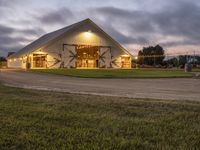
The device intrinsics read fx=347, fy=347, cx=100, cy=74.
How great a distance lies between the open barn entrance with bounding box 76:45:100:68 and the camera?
151 ft

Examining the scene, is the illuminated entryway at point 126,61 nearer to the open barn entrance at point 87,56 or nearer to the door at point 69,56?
the open barn entrance at point 87,56

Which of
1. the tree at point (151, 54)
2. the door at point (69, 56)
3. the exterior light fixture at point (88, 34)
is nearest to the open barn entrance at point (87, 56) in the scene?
the exterior light fixture at point (88, 34)

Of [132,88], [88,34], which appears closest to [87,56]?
[88,34]

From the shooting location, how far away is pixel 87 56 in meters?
47.5

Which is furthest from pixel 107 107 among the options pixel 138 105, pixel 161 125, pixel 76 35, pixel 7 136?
pixel 76 35

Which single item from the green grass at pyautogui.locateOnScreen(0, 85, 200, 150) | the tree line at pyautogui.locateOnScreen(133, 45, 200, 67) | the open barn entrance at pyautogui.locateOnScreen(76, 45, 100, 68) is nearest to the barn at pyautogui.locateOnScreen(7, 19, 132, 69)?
the open barn entrance at pyautogui.locateOnScreen(76, 45, 100, 68)

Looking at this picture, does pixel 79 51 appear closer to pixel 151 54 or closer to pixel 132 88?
pixel 151 54

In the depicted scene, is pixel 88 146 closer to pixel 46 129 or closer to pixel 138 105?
pixel 46 129

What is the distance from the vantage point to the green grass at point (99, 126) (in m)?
4.22

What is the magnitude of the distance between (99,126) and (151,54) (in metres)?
60.5

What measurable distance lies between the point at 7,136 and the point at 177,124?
255cm

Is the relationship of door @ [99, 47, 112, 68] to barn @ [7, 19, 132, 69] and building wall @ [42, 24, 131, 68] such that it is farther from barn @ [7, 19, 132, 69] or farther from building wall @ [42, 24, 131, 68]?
building wall @ [42, 24, 131, 68]

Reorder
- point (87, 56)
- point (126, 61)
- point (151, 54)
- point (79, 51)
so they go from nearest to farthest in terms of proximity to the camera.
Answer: point (79, 51), point (87, 56), point (126, 61), point (151, 54)

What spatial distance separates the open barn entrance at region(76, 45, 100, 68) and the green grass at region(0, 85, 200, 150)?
38357 millimetres
